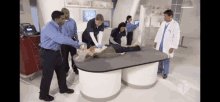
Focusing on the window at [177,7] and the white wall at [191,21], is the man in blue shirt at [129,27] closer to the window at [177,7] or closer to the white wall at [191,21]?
the window at [177,7]

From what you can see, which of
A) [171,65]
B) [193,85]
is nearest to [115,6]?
[171,65]

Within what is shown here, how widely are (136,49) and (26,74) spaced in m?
2.32

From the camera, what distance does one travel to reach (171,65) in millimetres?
3645

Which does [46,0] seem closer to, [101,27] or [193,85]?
[101,27]

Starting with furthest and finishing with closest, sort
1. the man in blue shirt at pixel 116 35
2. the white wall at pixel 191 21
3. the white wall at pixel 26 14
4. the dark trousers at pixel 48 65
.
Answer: the white wall at pixel 191 21, the white wall at pixel 26 14, the man in blue shirt at pixel 116 35, the dark trousers at pixel 48 65

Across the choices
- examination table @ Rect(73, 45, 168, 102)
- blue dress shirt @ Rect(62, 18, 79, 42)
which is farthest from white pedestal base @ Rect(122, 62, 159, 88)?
blue dress shirt @ Rect(62, 18, 79, 42)

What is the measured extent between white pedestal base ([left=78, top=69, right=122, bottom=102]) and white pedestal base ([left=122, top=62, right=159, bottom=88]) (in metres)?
0.36

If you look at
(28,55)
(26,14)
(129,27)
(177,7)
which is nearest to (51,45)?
(28,55)

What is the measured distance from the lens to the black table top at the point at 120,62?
1.71m

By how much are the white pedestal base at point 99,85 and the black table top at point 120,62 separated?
14cm

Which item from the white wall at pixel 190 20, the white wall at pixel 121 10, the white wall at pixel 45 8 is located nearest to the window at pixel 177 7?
the white wall at pixel 190 20

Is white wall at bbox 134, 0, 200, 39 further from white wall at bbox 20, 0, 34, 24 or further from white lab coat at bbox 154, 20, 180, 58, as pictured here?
white wall at bbox 20, 0, 34, 24

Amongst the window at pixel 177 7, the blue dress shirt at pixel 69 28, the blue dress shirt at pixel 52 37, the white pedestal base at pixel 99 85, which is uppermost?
the window at pixel 177 7

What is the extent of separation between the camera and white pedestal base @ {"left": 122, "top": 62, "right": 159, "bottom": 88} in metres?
2.21
